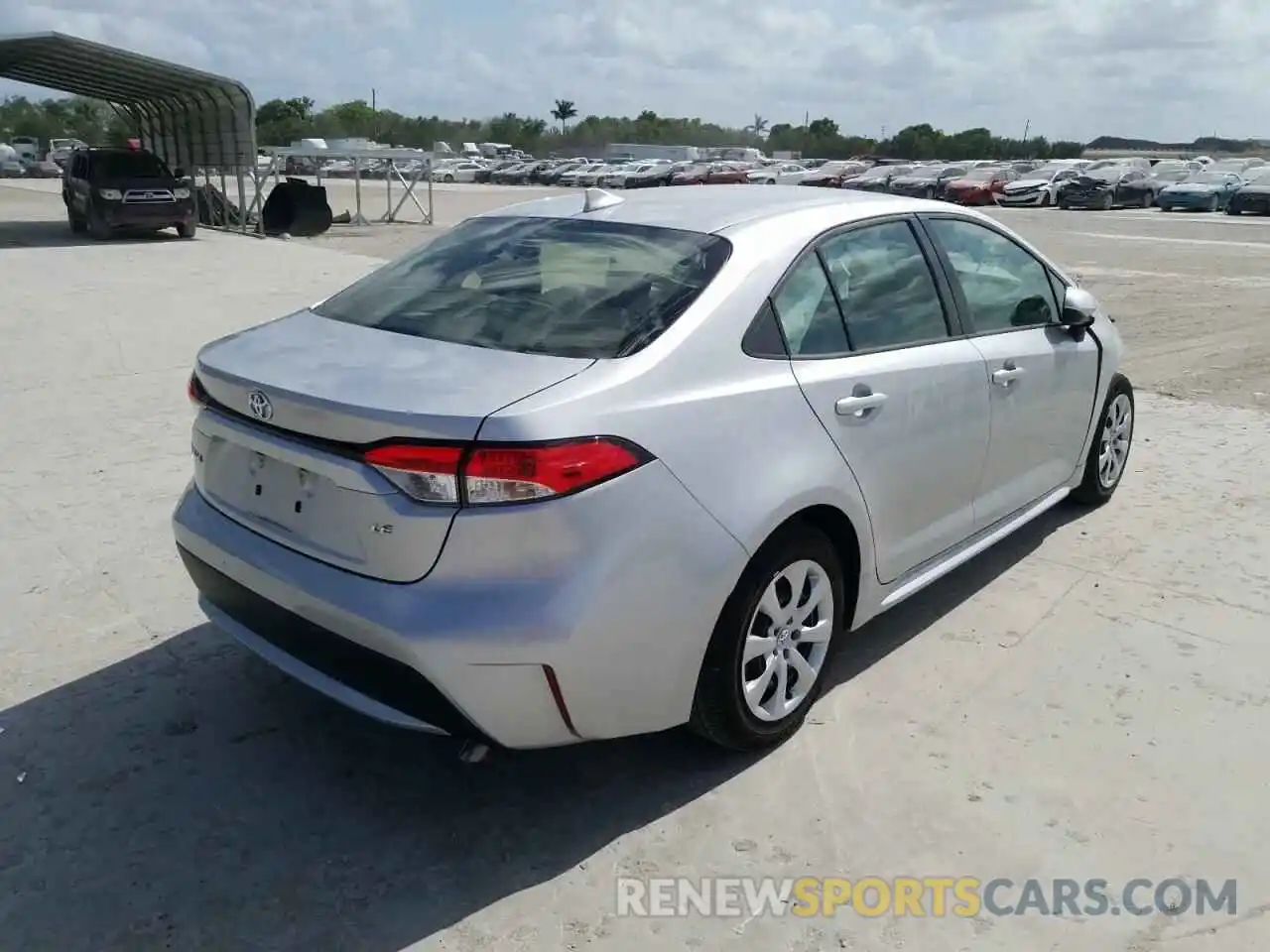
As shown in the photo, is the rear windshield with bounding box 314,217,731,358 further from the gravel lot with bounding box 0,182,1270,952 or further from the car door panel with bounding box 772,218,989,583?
the gravel lot with bounding box 0,182,1270,952

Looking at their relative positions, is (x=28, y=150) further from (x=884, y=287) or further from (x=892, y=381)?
(x=892, y=381)

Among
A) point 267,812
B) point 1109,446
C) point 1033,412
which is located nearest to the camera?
point 267,812

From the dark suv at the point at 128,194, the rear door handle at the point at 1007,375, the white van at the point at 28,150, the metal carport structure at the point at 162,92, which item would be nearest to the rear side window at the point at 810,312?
the rear door handle at the point at 1007,375

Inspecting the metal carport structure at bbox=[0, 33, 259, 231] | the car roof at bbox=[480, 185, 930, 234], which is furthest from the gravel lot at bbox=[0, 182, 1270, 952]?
the metal carport structure at bbox=[0, 33, 259, 231]

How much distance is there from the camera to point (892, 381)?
3.49 m

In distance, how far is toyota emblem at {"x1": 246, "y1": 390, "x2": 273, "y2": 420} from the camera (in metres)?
2.85

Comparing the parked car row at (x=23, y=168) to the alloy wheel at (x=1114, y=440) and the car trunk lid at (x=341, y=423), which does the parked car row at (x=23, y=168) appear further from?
the car trunk lid at (x=341, y=423)

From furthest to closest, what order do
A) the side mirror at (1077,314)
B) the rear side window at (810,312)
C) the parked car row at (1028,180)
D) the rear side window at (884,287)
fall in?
1. the parked car row at (1028,180)
2. the side mirror at (1077,314)
3. the rear side window at (884,287)
4. the rear side window at (810,312)

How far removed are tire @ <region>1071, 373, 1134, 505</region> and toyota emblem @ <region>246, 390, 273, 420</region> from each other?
12.8 feet

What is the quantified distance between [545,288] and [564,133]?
11343 cm

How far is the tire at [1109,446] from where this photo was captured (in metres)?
5.24

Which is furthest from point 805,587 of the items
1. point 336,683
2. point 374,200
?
point 374,200

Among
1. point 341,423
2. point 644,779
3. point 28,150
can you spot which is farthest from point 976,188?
point 28,150

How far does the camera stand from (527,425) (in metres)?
2.51
